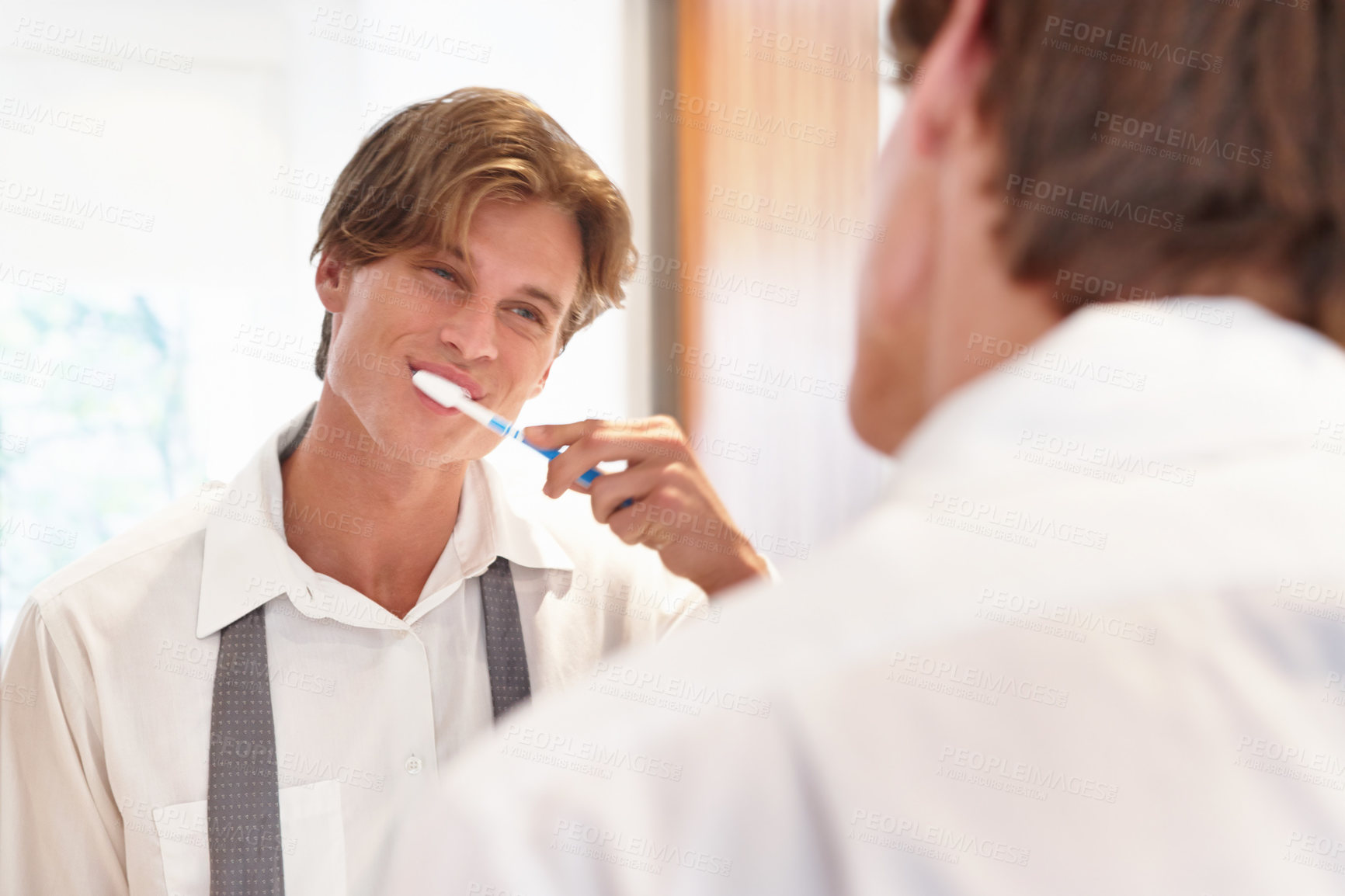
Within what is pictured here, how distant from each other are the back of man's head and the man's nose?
0.78 metres

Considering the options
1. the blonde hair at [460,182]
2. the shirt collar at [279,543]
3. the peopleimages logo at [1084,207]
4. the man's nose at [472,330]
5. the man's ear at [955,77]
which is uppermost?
the man's ear at [955,77]

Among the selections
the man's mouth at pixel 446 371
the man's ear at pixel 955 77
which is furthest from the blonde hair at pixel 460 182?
the man's ear at pixel 955 77

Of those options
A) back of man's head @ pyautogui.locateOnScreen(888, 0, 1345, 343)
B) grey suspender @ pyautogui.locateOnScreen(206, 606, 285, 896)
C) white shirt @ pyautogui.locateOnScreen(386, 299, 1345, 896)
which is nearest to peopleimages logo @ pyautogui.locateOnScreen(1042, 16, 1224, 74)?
back of man's head @ pyautogui.locateOnScreen(888, 0, 1345, 343)

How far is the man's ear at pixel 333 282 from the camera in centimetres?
115

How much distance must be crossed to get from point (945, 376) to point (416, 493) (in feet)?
2.69

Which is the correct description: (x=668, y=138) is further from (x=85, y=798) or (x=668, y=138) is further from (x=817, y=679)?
(x=817, y=679)

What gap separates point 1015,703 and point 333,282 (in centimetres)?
106

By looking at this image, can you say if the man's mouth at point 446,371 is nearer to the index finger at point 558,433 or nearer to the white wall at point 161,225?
the index finger at point 558,433

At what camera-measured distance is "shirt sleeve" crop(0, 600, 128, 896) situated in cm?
87

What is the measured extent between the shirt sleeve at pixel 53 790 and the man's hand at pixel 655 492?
1.52 ft

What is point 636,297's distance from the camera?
2.29 metres

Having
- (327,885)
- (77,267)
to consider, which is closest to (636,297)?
(77,267)

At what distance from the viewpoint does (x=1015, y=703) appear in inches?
10.4

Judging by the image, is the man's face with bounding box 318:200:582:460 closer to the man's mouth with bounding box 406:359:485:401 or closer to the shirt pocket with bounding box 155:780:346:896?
the man's mouth with bounding box 406:359:485:401
